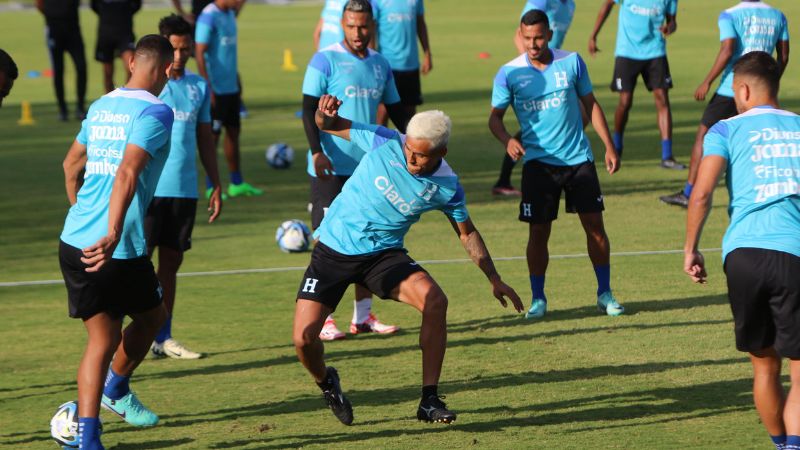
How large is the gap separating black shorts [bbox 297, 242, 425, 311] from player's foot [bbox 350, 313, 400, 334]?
2402 millimetres

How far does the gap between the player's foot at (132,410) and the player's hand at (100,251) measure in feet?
4.74

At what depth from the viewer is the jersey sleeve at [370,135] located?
317 inches

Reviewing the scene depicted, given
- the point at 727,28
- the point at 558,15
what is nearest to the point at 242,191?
the point at 558,15

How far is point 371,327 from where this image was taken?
10.4 meters

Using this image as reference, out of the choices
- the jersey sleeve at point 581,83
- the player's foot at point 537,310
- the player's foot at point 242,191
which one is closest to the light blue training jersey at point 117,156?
the player's foot at point 537,310

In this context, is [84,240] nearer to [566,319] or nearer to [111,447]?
[111,447]

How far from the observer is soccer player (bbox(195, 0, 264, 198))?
52.3ft

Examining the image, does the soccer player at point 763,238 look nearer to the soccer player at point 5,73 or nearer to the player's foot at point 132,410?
the player's foot at point 132,410

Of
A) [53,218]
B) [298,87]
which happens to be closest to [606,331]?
[53,218]

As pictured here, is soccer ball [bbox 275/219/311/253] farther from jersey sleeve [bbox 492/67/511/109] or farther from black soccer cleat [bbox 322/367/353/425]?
black soccer cleat [bbox 322/367/353/425]

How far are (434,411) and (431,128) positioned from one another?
1.59 meters

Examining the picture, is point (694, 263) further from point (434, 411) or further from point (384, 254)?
point (384, 254)

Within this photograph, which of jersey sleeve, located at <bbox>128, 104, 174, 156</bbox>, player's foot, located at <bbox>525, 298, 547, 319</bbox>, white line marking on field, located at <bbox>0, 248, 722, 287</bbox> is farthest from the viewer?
white line marking on field, located at <bbox>0, 248, 722, 287</bbox>

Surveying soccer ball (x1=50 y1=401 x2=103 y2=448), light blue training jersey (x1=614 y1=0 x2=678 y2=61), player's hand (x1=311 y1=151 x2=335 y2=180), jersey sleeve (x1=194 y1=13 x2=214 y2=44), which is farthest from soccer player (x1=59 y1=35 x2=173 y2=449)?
light blue training jersey (x1=614 y1=0 x2=678 y2=61)
